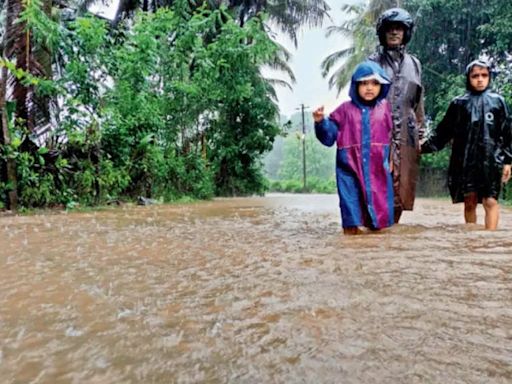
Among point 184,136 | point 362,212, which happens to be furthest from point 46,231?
point 184,136

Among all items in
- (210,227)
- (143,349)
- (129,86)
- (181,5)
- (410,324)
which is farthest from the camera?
(181,5)

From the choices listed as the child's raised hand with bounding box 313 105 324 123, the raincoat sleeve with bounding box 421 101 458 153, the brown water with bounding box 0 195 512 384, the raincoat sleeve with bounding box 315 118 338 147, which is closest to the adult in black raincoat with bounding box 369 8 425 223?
the raincoat sleeve with bounding box 421 101 458 153

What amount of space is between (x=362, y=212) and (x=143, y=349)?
2.62 meters

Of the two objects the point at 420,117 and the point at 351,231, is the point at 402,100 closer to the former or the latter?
the point at 420,117

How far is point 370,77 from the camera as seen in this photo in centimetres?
348

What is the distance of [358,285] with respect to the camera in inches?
66.1

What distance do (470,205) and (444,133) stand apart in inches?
26.3

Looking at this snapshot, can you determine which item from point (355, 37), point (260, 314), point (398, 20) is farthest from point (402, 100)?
point (355, 37)

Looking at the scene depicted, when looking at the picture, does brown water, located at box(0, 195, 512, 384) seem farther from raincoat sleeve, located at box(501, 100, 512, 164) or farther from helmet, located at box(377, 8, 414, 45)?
helmet, located at box(377, 8, 414, 45)

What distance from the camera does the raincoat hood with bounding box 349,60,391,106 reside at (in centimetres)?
347

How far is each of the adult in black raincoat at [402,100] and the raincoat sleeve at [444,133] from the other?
12 centimetres

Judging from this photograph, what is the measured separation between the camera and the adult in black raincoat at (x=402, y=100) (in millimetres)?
3847

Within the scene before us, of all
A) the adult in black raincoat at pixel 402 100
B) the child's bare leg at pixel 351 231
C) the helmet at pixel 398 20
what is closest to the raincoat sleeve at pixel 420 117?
the adult in black raincoat at pixel 402 100

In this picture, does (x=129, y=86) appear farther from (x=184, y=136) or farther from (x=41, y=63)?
(x=184, y=136)
